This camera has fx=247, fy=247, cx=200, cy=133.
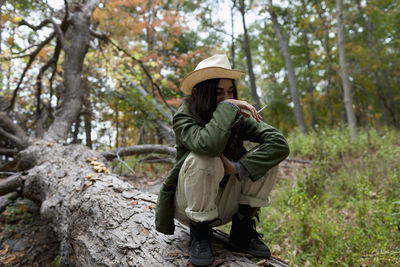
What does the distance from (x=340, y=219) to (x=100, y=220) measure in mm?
2620

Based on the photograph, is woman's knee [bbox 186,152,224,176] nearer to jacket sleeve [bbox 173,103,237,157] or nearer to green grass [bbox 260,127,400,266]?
jacket sleeve [bbox 173,103,237,157]

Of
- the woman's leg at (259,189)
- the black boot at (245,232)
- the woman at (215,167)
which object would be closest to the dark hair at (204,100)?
the woman at (215,167)

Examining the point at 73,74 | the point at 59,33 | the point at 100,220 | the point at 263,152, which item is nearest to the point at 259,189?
the point at 263,152

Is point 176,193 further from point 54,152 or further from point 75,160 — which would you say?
point 54,152

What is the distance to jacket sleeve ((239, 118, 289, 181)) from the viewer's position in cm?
168

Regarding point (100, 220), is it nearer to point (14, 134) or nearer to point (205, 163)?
point (205, 163)

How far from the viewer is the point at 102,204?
2.36m

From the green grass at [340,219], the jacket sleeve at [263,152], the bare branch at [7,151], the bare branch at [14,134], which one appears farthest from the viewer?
the bare branch at [7,151]

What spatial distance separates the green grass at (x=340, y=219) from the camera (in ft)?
7.86

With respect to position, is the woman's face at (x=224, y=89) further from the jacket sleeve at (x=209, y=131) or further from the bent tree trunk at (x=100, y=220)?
A: the bent tree trunk at (x=100, y=220)

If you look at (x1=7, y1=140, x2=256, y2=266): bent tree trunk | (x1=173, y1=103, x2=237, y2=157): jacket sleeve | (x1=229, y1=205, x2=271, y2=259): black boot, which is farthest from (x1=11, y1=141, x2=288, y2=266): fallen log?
(x1=173, y1=103, x2=237, y2=157): jacket sleeve

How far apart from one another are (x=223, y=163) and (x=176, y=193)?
40 centimetres

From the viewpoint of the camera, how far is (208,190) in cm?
155

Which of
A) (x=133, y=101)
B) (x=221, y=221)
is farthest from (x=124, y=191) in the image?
(x=133, y=101)
